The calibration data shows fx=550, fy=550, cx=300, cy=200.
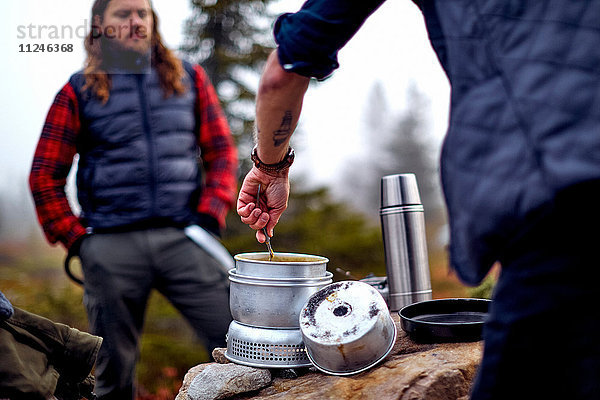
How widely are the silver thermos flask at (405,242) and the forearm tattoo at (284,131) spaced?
1.22m

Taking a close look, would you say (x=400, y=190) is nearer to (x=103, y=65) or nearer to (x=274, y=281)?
(x=274, y=281)

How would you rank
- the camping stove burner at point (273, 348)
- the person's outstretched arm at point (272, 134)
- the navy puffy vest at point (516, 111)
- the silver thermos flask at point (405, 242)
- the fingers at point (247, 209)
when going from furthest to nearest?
1. the silver thermos flask at point (405, 242)
2. the camping stove burner at point (273, 348)
3. the fingers at point (247, 209)
4. the person's outstretched arm at point (272, 134)
5. the navy puffy vest at point (516, 111)

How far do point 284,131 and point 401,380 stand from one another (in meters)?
0.97

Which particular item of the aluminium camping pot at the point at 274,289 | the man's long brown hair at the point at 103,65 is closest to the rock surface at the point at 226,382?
the aluminium camping pot at the point at 274,289

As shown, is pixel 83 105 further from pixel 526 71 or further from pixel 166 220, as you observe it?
pixel 526 71

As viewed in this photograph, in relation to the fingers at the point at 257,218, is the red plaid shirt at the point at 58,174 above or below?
above

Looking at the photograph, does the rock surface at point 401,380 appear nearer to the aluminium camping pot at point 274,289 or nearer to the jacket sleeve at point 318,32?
the aluminium camping pot at point 274,289

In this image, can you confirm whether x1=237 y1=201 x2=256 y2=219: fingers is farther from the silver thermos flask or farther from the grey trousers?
the grey trousers

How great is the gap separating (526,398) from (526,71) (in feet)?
1.96

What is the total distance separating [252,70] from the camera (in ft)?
24.8

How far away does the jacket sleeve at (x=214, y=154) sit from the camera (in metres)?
3.56

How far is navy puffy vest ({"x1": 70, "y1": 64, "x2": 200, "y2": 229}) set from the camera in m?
3.28

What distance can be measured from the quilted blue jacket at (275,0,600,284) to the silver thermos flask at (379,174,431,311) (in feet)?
5.54

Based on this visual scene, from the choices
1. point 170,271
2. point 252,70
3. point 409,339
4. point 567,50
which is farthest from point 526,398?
point 252,70
